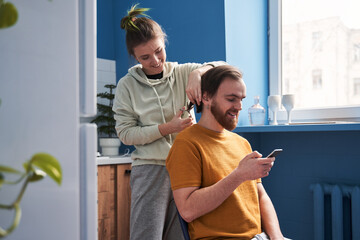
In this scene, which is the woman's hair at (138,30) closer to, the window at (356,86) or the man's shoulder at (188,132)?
the man's shoulder at (188,132)

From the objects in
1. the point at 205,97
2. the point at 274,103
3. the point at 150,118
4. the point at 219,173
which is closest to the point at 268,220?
the point at 219,173

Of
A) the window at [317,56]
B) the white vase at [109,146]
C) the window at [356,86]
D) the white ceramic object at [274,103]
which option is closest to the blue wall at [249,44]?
the window at [317,56]

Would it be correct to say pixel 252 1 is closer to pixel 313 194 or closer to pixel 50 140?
pixel 313 194

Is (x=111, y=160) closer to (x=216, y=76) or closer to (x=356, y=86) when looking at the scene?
(x=216, y=76)

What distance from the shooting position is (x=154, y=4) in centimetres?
313

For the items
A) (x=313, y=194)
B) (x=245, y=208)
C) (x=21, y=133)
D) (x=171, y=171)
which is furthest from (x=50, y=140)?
(x=313, y=194)

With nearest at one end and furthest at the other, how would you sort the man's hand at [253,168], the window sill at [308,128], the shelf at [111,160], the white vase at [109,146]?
the man's hand at [253,168] → the window sill at [308,128] → the shelf at [111,160] → the white vase at [109,146]

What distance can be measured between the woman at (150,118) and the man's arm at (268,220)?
1.31 feet

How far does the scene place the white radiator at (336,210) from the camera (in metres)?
2.04

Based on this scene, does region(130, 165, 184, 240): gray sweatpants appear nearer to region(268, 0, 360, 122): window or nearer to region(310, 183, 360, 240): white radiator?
region(310, 183, 360, 240): white radiator

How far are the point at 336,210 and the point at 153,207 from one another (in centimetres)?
120

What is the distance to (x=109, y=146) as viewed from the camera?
3260 mm

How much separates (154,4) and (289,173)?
1867 mm

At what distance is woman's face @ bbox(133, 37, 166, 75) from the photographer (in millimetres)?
1586
